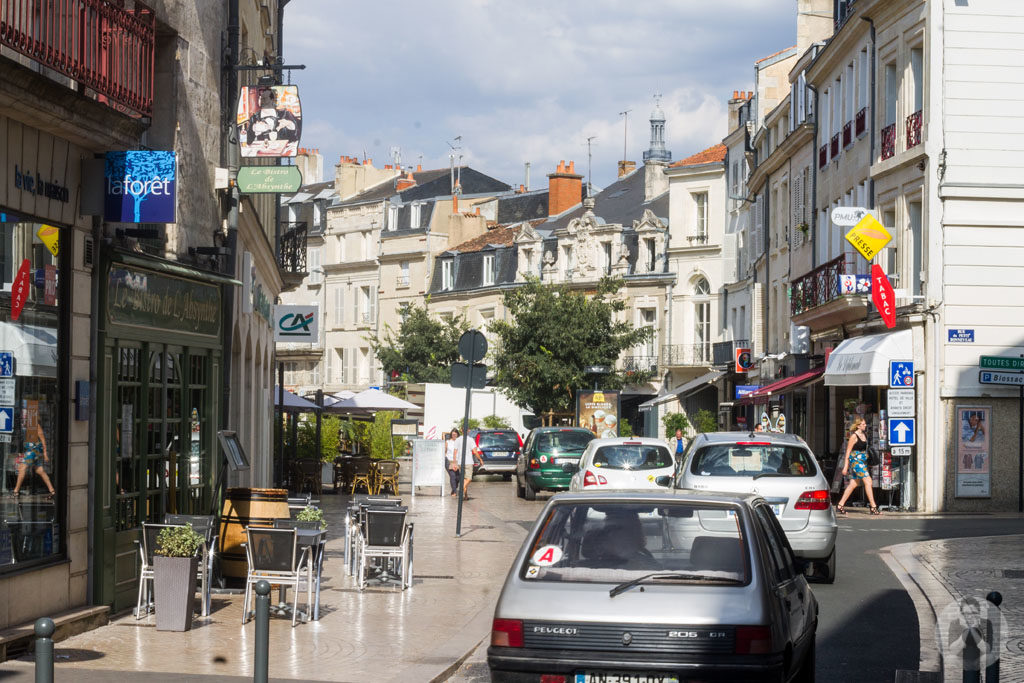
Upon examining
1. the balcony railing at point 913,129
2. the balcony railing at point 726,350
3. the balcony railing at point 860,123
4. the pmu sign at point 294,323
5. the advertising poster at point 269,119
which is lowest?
the pmu sign at point 294,323

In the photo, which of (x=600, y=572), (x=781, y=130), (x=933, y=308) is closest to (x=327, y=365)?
(x=781, y=130)

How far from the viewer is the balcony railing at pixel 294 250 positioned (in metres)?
29.6

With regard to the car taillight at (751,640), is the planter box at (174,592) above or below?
below

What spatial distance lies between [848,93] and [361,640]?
28496 mm

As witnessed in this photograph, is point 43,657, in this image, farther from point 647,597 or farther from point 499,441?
point 499,441

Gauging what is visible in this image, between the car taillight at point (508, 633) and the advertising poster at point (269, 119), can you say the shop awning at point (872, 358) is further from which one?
the car taillight at point (508, 633)

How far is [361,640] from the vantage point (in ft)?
37.9

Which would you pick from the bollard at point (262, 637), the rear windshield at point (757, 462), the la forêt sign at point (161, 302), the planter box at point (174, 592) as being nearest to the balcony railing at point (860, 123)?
the rear windshield at point (757, 462)

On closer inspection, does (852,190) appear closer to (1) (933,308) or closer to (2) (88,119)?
(1) (933,308)

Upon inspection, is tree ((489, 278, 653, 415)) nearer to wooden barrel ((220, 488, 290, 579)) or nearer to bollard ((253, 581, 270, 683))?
wooden barrel ((220, 488, 290, 579))

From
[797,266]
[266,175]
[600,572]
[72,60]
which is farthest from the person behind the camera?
[797,266]

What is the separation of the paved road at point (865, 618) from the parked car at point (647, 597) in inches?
111

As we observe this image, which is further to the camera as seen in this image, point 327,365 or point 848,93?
point 327,365

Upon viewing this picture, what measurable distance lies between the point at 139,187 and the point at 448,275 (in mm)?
70576
